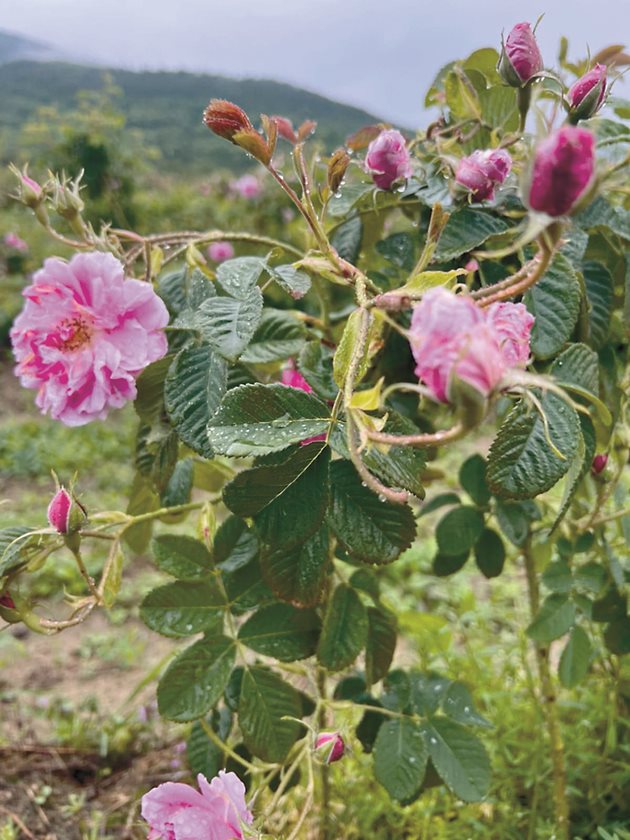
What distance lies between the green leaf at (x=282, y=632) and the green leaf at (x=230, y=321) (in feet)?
0.98

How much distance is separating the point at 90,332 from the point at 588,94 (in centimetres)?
42

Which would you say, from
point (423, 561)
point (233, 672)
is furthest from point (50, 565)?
point (233, 672)

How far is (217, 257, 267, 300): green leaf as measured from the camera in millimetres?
579

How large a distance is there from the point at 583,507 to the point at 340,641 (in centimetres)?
38

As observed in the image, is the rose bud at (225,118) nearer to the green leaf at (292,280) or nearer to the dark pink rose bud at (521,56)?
the green leaf at (292,280)

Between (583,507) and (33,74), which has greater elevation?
(583,507)

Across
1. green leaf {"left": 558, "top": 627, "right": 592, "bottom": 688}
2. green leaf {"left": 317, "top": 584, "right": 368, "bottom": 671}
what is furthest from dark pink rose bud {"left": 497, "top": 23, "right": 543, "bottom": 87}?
A: green leaf {"left": 558, "top": 627, "right": 592, "bottom": 688}

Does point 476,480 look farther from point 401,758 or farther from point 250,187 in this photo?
point 250,187

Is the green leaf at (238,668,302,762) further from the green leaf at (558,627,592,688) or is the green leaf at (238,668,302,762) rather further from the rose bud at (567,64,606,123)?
the rose bud at (567,64,606,123)

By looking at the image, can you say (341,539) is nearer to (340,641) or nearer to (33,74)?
(340,641)

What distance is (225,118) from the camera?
19.1 inches

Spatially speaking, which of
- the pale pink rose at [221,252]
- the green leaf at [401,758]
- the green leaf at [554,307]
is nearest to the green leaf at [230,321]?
the green leaf at [554,307]

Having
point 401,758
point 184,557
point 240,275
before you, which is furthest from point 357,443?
point 401,758

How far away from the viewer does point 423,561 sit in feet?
7.13
